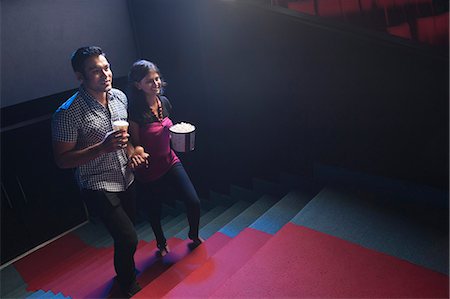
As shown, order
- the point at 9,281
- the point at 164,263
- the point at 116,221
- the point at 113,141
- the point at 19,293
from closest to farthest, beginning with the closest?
the point at 113,141
the point at 116,221
the point at 164,263
the point at 19,293
the point at 9,281

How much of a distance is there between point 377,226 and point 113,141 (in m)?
1.79

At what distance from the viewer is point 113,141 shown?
204 cm

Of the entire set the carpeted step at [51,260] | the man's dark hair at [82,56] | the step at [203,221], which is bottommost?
the carpeted step at [51,260]

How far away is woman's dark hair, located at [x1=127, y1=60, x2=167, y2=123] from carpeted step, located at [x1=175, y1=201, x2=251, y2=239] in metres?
1.39

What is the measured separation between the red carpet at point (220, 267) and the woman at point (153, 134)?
13.8 inches

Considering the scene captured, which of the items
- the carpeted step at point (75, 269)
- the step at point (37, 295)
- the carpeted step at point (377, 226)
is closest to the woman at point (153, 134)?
the carpeted step at point (377, 226)

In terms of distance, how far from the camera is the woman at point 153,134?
237 cm

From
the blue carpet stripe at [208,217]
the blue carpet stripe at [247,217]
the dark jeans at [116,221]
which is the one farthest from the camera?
the blue carpet stripe at [208,217]

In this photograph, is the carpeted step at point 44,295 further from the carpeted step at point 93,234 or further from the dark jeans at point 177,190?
the dark jeans at point 177,190

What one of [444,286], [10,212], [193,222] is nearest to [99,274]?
[193,222]

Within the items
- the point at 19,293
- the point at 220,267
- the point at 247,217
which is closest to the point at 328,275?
the point at 220,267

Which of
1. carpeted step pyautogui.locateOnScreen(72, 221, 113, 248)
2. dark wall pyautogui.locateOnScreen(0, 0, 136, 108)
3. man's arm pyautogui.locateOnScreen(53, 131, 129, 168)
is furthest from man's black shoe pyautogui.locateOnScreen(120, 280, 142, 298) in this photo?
dark wall pyautogui.locateOnScreen(0, 0, 136, 108)

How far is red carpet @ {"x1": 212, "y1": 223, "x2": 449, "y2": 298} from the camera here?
1974 millimetres

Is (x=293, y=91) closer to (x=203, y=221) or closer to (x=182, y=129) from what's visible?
(x=182, y=129)
